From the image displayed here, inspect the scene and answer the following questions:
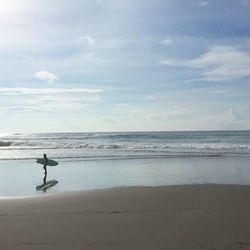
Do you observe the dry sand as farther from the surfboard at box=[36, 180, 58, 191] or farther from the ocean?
the ocean

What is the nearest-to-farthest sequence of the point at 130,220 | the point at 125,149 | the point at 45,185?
the point at 130,220, the point at 45,185, the point at 125,149

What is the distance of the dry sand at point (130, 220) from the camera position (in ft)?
21.7

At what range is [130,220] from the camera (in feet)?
26.8

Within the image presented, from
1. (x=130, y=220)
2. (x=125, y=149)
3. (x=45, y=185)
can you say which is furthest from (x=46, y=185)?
(x=125, y=149)

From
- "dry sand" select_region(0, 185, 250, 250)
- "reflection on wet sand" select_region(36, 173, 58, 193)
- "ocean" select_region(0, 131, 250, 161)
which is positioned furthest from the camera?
"ocean" select_region(0, 131, 250, 161)

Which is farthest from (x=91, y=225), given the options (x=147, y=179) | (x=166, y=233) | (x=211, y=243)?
(x=147, y=179)

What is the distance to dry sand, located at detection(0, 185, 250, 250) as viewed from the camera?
Answer: 6.62 meters

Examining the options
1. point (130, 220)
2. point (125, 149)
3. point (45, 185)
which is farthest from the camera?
point (125, 149)

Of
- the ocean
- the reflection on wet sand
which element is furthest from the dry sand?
the ocean

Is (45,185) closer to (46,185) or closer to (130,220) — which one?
(46,185)

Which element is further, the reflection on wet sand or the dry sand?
the reflection on wet sand

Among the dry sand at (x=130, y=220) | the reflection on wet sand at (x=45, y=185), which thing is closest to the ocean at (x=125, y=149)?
the reflection on wet sand at (x=45, y=185)

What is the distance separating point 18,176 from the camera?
1758cm

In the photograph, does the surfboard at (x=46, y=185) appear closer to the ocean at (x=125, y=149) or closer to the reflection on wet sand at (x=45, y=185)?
the reflection on wet sand at (x=45, y=185)
